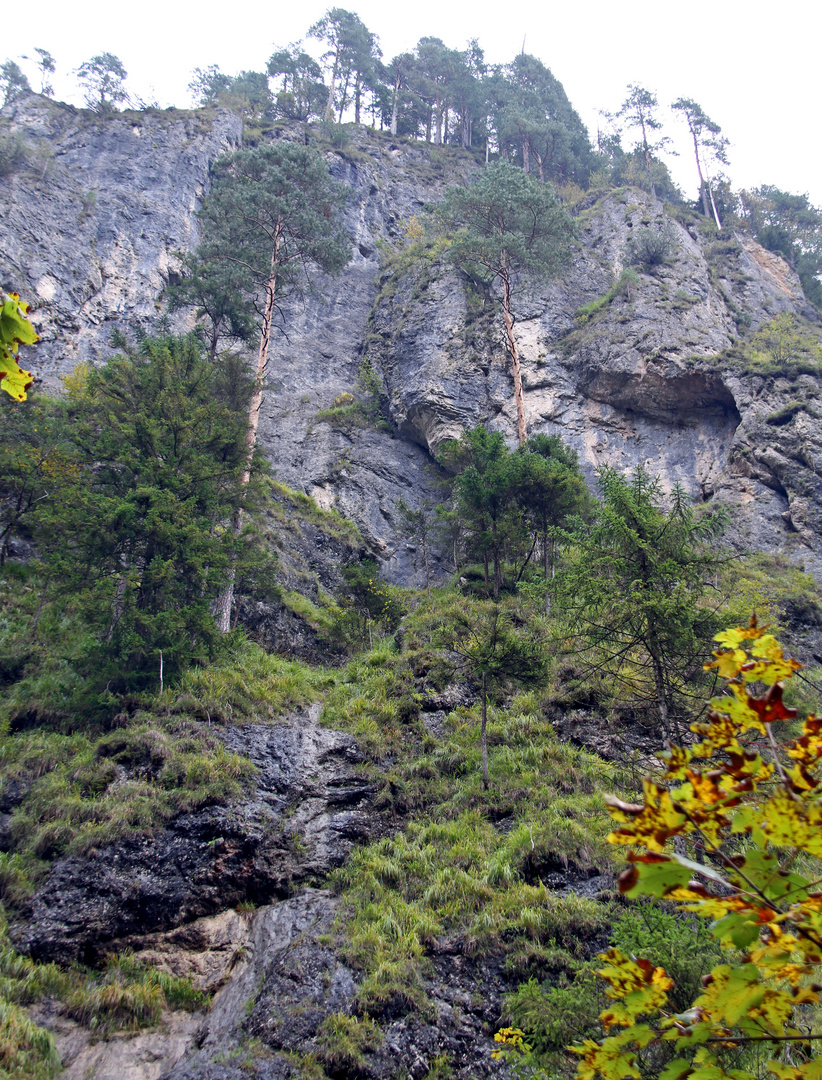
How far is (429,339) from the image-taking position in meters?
25.6

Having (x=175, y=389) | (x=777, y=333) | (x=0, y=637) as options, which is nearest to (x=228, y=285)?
(x=175, y=389)

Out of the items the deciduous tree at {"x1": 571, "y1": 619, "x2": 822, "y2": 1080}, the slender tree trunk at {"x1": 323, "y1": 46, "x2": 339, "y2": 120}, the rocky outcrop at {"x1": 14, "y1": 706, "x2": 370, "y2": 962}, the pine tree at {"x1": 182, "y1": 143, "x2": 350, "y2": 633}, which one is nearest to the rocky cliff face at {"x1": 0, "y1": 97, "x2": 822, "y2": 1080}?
the rocky outcrop at {"x1": 14, "y1": 706, "x2": 370, "y2": 962}

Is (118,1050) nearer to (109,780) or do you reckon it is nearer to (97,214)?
(109,780)

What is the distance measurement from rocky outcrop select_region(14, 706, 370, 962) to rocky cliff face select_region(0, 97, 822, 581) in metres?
11.4

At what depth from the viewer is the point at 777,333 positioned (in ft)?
73.7

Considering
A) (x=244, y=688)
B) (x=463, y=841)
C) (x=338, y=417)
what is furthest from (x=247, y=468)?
(x=338, y=417)

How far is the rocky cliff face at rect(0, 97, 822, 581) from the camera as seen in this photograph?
2052cm

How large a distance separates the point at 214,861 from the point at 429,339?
74.1 ft

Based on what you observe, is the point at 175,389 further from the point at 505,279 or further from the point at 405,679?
the point at 505,279

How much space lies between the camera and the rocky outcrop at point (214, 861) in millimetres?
6262

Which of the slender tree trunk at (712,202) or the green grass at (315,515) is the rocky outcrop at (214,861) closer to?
the green grass at (315,515)

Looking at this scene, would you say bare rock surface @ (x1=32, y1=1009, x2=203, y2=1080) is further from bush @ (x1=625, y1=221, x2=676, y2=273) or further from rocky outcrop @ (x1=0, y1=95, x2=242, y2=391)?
bush @ (x1=625, y1=221, x2=676, y2=273)

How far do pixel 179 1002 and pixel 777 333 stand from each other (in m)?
26.5

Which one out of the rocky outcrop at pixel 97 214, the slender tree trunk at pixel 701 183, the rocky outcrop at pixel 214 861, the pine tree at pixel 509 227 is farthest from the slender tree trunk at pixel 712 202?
the rocky outcrop at pixel 214 861
